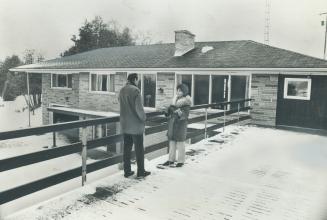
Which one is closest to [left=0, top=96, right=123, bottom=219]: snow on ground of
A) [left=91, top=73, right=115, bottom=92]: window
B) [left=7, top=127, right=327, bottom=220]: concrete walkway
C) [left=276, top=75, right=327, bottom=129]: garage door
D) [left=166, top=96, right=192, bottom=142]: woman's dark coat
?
[left=7, top=127, right=327, bottom=220]: concrete walkway

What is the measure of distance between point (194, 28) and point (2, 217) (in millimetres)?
50341

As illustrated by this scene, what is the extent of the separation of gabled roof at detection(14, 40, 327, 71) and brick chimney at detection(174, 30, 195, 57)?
329mm

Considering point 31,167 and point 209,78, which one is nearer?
point 31,167

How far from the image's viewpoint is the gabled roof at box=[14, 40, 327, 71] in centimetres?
1364

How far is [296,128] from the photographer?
43.3ft

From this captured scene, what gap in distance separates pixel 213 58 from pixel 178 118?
1052cm

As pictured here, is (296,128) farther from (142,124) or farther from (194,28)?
(194,28)

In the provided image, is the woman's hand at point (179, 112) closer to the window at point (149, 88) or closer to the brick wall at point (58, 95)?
the window at point (149, 88)

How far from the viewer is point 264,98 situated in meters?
13.8

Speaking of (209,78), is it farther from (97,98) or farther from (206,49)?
(97,98)

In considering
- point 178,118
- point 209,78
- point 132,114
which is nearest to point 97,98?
point 209,78

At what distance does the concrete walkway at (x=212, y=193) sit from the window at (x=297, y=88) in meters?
5.69

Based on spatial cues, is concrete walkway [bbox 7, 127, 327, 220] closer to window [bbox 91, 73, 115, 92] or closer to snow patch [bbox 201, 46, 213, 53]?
snow patch [bbox 201, 46, 213, 53]

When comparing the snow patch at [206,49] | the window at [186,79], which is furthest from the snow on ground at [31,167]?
the snow patch at [206,49]
